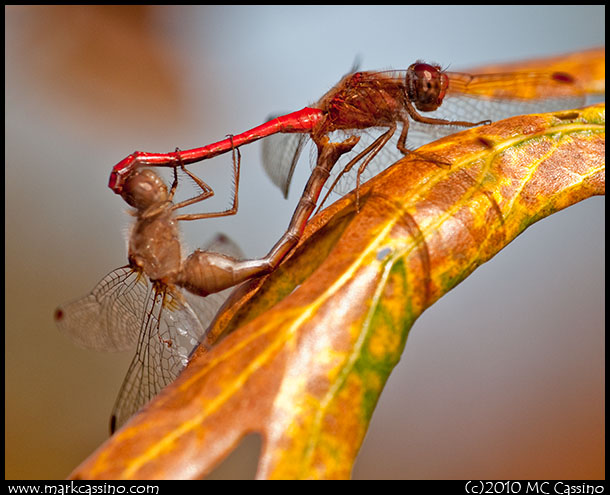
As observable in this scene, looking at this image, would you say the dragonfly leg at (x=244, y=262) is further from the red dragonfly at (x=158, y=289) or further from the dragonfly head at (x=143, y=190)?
the dragonfly head at (x=143, y=190)

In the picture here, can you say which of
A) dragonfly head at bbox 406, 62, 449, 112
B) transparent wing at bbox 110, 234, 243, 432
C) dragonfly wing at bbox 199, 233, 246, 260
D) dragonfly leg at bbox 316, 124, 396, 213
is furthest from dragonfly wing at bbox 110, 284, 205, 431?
dragonfly head at bbox 406, 62, 449, 112

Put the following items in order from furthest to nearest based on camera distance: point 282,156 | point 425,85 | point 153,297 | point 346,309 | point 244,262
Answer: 1. point 282,156
2. point 425,85
3. point 153,297
4. point 244,262
5. point 346,309

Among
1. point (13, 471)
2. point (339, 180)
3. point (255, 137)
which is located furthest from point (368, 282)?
point (13, 471)

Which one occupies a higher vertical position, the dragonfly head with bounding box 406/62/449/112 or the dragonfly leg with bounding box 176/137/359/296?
the dragonfly head with bounding box 406/62/449/112

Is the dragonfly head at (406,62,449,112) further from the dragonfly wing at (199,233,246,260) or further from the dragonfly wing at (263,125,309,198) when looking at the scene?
the dragonfly wing at (199,233,246,260)

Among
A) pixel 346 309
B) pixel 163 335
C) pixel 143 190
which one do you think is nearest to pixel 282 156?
pixel 143 190

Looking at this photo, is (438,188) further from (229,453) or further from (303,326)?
(229,453)

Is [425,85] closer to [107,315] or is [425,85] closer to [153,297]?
[153,297]
